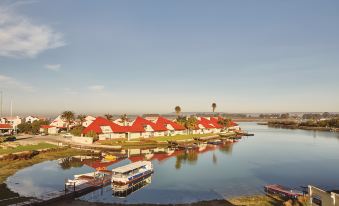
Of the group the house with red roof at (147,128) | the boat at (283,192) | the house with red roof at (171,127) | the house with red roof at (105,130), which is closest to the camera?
the boat at (283,192)

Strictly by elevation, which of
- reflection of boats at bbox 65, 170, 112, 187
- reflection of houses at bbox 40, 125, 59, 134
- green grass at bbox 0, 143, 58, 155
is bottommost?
reflection of boats at bbox 65, 170, 112, 187

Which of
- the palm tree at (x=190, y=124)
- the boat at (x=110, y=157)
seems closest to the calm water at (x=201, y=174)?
the boat at (x=110, y=157)

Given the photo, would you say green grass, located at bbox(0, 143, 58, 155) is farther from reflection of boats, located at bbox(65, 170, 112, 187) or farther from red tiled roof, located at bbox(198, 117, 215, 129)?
red tiled roof, located at bbox(198, 117, 215, 129)

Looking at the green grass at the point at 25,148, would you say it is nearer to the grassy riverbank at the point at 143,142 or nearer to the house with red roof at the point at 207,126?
the grassy riverbank at the point at 143,142

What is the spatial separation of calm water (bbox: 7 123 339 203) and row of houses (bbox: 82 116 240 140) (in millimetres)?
17411

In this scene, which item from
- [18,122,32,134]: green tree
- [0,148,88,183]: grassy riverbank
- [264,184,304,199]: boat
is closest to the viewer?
[264,184,304,199]: boat

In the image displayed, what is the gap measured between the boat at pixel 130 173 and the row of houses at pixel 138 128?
4154 centimetres

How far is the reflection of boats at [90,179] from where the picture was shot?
40531 millimetres

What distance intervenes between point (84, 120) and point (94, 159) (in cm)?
6530

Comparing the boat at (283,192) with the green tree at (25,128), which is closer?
the boat at (283,192)

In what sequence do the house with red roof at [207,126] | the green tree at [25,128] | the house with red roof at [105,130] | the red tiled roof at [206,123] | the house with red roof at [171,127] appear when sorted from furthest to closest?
the red tiled roof at [206,123] < the house with red roof at [207,126] < the green tree at [25,128] < the house with red roof at [171,127] < the house with red roof at [105,130]

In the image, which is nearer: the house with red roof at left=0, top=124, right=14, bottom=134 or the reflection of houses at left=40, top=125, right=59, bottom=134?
the house with red roof at left=0, top=124, right=14, bottom=134

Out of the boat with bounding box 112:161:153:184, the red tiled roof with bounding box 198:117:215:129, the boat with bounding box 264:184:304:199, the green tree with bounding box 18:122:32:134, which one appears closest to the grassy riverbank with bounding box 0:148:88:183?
the boat with bounding box 112:161:153:184

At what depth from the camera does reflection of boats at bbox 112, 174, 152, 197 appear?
39.5 meters
